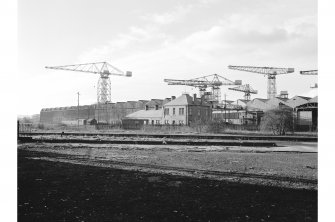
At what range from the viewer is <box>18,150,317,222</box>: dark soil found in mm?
5664

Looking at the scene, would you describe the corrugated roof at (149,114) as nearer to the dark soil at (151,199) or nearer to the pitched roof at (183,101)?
the pitched roof at (183,101)

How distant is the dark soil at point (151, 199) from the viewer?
566 cm

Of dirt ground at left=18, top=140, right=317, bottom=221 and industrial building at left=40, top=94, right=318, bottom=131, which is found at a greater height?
industrial building at left=40, top=94, right=318, bottom=131

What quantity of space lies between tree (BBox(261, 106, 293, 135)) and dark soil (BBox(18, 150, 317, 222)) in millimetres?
29476

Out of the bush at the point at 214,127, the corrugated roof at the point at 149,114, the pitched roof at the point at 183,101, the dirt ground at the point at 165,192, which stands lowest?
the dirt ground at the point at 165,192

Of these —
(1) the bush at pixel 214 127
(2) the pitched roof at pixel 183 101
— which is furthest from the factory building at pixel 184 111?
(1) the bush at pixel 214 127

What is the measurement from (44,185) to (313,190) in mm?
6950

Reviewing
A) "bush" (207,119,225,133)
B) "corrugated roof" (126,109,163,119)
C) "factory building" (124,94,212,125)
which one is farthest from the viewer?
"corrugated roof" (126,109,163,119)

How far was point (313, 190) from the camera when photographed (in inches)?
307

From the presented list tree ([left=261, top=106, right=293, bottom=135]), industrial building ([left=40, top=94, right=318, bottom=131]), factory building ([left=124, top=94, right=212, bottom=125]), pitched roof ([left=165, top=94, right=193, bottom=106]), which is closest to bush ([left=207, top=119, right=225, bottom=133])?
industrial building ([left=40, top=94, right=318, bottom=131])

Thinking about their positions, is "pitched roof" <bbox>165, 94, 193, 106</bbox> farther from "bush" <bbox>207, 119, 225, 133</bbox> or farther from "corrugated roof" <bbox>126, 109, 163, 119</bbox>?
"bush" <bbox>207, 119, 225, 133</bbox>

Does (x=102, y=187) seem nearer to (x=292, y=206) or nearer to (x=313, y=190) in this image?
(x=292, y=206)

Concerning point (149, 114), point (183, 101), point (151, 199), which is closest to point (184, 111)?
point (183, 101)
